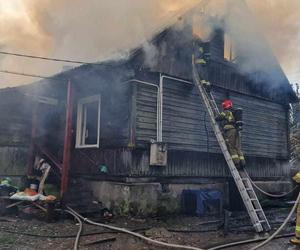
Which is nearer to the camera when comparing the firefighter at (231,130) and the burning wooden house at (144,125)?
the firefighter at (231,130)

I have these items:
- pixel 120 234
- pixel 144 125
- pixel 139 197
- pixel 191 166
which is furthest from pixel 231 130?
pixel 120 234

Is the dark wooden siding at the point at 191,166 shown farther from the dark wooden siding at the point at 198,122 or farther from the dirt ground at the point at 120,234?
the dirt ground at the point at 120,234

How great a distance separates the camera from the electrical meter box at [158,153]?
8727mm

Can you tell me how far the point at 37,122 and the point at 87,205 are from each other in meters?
3.73

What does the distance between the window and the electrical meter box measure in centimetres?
206

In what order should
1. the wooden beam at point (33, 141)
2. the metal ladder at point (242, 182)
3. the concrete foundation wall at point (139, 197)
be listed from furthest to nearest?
the wooden beam at point (33, 141) → the concrete foundation wall at point (139, 197) → the metal ladder at point (242, 182)

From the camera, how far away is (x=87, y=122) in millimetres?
10602

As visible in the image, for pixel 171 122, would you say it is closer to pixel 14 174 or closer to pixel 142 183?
pixel 142 183

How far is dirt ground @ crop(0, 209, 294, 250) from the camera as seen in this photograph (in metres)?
5.96

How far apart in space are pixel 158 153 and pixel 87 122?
9.48ft

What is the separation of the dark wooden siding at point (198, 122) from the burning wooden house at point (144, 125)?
0.03 m

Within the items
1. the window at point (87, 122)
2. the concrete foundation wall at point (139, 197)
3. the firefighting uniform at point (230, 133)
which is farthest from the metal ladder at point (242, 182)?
the window at point (87, 122)

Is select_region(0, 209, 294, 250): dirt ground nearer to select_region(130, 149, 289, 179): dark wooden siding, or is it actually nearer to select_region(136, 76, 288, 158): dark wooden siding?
select_region(130, 149, 289, 179): dark wooden siding

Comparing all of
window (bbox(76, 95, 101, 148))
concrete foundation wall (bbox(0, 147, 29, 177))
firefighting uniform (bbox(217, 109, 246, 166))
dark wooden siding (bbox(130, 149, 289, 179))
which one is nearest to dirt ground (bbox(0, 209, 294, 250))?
dark wooden siding (bbox(130, 149, 289, 179))
